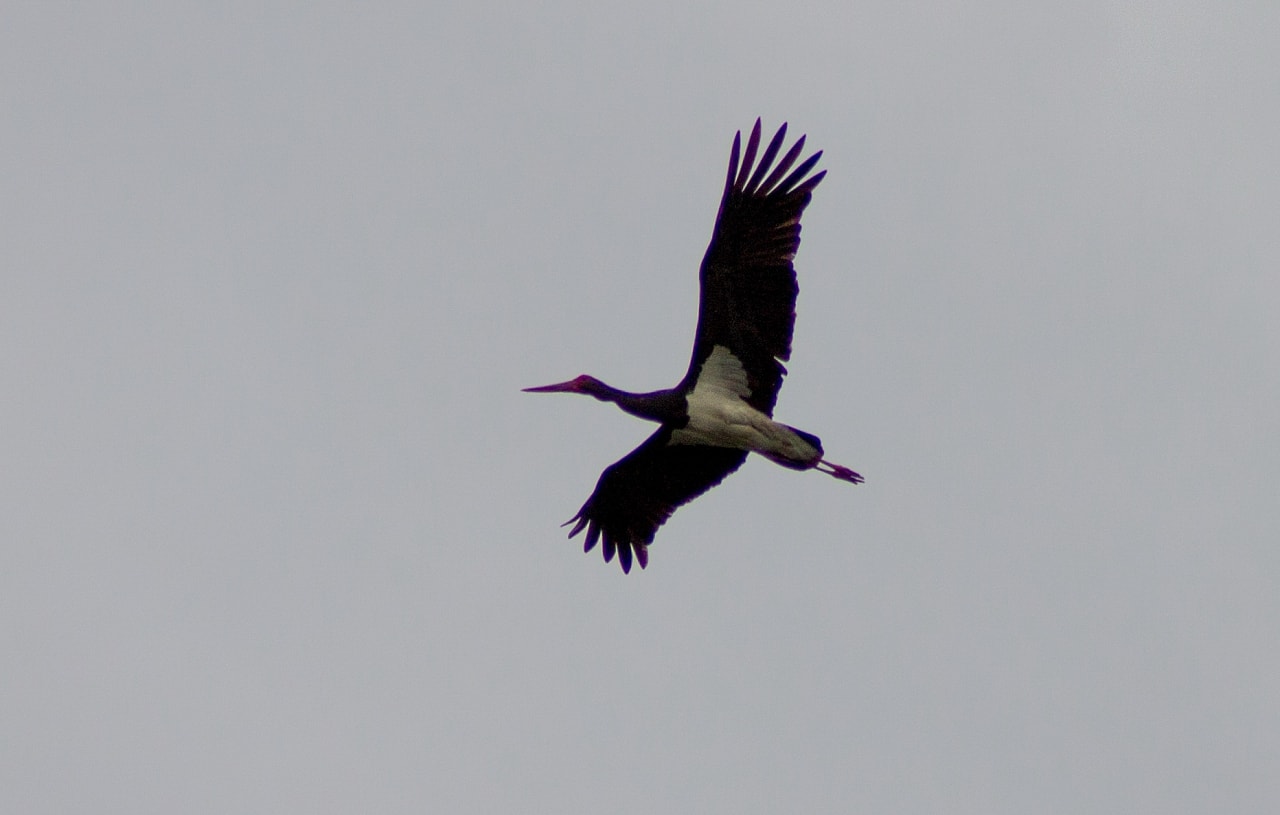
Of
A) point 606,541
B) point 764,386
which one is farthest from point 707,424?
point 606,541

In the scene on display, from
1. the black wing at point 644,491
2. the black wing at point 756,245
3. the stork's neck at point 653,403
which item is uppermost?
the black wing at point 756,245

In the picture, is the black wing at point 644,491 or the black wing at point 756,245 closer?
the black wing at point 756,245

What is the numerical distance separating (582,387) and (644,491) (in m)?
1.23

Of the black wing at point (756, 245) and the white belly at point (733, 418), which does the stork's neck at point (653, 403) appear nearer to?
the white belly at point (733, 418)

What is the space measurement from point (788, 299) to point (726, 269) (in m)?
0.61

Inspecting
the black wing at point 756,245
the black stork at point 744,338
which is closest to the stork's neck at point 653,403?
the black stork at point 744,338

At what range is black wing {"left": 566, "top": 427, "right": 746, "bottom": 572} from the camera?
1759cm

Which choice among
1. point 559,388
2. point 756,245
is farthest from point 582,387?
point 756,245

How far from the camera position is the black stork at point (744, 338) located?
639 inches

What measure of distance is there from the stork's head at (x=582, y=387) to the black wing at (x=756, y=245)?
130 cm

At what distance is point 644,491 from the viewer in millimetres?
17859

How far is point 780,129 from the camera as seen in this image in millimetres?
16281

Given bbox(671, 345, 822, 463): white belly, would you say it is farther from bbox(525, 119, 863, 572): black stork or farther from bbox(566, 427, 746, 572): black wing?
bbox(566, 427, 746, 572): black wing

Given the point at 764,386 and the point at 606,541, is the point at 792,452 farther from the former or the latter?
the point at 606,541
